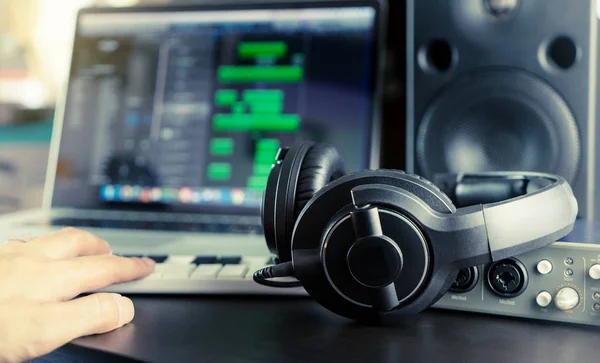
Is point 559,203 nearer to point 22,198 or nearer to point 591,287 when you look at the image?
point 591,287

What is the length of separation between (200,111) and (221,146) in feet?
0.19

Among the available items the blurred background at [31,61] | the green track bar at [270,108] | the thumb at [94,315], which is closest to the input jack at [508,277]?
the thumb at [94,315]

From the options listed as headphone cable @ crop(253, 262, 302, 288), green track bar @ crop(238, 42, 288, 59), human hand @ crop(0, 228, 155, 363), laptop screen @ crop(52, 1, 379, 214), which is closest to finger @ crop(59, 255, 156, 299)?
human hand @ crop(0, 228, 155, 363)

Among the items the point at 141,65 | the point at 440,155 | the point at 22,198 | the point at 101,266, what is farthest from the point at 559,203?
the point at 22,198

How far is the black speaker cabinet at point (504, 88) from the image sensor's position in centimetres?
57

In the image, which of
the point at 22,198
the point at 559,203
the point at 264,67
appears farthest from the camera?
the point at 22,198

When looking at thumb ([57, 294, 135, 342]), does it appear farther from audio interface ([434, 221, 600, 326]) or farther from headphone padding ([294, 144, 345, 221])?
audio interface ([434, 221, 600, 326])

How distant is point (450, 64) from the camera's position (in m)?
0.64

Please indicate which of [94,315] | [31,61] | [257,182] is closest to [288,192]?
[94,315]

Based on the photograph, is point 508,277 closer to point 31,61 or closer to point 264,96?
point 264,96

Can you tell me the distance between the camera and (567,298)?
392 mm

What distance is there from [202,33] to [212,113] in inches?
4.6

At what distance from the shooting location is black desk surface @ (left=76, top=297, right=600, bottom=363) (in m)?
0.35

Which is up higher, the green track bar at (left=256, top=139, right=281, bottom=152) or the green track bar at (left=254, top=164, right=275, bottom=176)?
the green track bar at (left=256, top=139, right=281, bottom=152)
